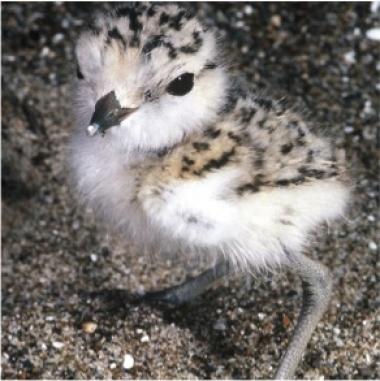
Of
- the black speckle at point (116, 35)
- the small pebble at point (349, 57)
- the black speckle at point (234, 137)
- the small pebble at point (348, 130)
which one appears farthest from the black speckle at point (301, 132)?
the small pebble at point (349, 57)

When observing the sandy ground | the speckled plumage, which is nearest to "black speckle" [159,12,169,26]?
the speckled plumage

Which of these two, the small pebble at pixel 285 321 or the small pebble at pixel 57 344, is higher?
the small pebble at pixel 57 344

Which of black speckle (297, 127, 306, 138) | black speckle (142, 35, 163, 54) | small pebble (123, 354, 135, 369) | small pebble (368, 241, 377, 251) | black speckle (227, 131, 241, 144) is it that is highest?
black speckle (142, 35, 163, 54)

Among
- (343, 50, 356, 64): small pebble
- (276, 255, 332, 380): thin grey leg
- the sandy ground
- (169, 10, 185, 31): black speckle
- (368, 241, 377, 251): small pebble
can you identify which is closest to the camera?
(169, 10, 185, 31): black speckle

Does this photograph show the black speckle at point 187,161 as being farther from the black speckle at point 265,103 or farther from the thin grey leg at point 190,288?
the thin grey leg at point 190,288

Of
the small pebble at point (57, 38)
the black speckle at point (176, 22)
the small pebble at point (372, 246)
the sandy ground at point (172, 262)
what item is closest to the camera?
the black speckle at point (176, 22)

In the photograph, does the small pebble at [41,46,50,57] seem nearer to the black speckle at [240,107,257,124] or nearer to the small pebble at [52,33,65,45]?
the small pebble at [52,33,65,45]

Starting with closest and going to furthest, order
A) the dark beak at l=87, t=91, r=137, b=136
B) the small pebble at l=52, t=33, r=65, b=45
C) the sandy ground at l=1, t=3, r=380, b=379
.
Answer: the dark beak at l=87, t=91, r=137, b=136 < the sandy ground at l=1, t=3, r=380, b=379 < the small pebble at l=52, t=33, r=65, b=45
